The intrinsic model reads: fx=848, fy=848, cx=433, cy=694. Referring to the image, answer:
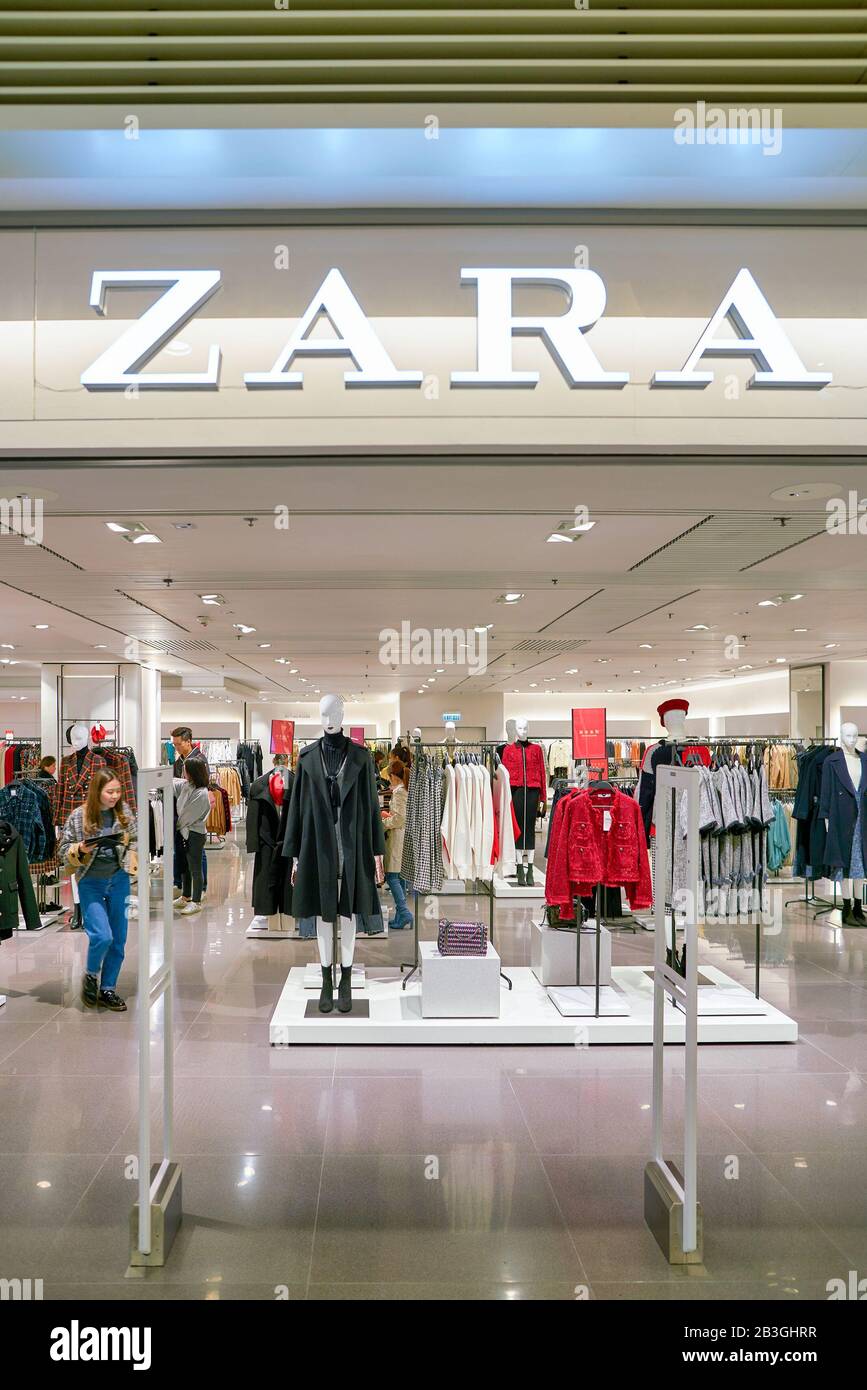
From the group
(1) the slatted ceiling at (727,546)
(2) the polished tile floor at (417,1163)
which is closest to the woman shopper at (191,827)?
(2) the polished tile floor at (417,1163)

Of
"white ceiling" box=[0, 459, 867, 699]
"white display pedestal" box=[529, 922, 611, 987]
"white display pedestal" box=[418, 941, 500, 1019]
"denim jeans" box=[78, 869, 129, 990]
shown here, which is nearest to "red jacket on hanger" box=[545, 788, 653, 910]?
"white display pedestal" box=[529, 922, 611, 987]

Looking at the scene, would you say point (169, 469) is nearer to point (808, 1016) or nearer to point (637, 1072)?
point (637, 1072)

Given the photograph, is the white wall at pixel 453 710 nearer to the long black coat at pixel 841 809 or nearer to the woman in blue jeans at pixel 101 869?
the long black coat at pixel 841 809

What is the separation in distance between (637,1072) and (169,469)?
3.96 metres

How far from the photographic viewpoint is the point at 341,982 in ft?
17.9

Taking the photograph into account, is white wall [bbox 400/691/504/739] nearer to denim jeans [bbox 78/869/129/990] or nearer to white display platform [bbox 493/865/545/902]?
white display platform [bbox 493/865/545/902]

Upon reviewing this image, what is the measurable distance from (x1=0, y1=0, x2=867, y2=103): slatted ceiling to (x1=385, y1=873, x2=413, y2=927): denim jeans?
6.67 meters

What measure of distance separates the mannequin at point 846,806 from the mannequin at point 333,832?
4352 mm

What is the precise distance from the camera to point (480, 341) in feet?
9.93

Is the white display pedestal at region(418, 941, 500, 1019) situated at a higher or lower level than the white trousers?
lower

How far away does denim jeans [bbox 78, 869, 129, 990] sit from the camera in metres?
5.62

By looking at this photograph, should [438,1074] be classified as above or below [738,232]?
below

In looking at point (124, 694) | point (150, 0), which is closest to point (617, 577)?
point (150, 0)

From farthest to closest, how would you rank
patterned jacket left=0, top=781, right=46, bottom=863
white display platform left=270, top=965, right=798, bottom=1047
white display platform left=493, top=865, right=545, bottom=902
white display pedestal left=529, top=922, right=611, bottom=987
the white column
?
the white column < white display platform left=493, top=865, right=545, bottom=902 < patterned jacket left=0, top=781, right=46, bottom=863 < white display pedestal left=529, top=922, right=611, bottom=987 < white display platform left=270, top=965, right=798, bottom=1047
